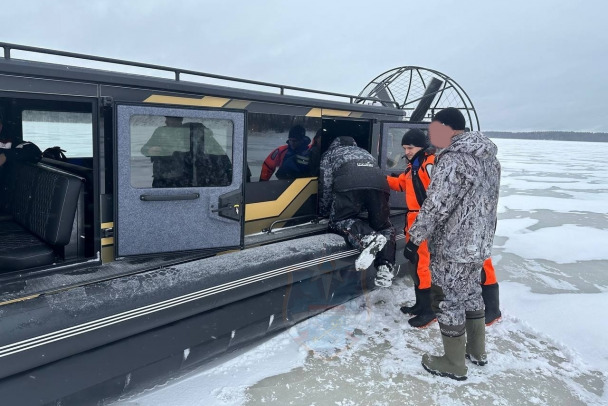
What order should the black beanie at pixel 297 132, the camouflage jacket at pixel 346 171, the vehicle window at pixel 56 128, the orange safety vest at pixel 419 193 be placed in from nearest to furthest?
1. the orange safety vest at pixel 419 193
2. the camouflage jacket at pixel 346 171
3. the black beanie at pixel 297 132
4. the vehicle window at pixel 56 128

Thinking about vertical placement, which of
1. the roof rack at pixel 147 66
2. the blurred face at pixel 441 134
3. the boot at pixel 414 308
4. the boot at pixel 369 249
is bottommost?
the boot at pixel 414 308

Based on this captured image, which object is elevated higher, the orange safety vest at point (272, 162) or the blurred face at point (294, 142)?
the blurred face at point (294, 142)

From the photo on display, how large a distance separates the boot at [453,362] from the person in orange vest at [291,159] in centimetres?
202

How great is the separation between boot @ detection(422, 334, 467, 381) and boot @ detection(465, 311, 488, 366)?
21 cm

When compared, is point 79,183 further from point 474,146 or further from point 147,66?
point 474,146

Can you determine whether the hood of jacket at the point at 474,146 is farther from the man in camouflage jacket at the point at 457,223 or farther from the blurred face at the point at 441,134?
the blurred face at the point at 441,134

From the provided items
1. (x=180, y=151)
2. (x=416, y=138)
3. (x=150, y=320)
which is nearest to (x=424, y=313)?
(x=416, y=138)

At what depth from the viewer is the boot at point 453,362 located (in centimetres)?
298

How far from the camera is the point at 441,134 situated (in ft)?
10.2

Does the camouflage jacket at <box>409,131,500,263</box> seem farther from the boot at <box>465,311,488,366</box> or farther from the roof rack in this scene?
the roof rack

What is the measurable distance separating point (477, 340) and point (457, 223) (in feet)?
3.16

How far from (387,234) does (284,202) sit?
3.38ft

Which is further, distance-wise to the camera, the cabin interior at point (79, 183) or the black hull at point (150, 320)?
the cabin interior at point (79, 183)

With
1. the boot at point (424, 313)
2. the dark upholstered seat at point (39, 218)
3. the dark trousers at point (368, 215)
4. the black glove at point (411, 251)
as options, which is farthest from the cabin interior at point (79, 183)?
the boot at point (424, 313)
